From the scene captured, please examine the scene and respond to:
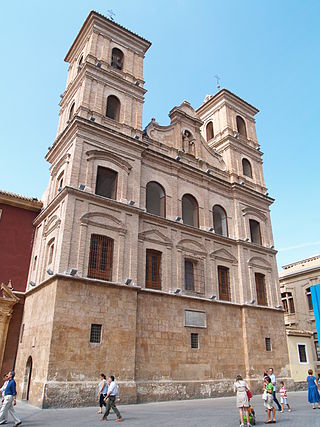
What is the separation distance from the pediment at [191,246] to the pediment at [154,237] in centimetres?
88

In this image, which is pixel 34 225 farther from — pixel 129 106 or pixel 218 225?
pixel 218 225

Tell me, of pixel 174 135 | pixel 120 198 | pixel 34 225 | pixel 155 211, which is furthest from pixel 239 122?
pixel 34 225

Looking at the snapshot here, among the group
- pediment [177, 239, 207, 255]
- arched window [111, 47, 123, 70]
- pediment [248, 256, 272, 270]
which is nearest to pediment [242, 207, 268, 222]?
pediment [248, 256, 272, 270]

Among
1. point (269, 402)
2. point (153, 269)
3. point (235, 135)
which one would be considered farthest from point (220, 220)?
point (269, 402)

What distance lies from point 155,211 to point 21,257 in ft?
29.2

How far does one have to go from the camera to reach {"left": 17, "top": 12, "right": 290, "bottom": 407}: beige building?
49.0 feet

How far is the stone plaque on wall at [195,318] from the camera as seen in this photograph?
728 inches

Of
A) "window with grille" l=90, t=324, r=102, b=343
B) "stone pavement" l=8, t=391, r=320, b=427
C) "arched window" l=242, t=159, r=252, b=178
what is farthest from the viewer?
"arched window" l=242, t=159, r=252, b=178

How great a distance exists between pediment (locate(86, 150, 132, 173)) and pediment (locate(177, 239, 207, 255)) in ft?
16.6

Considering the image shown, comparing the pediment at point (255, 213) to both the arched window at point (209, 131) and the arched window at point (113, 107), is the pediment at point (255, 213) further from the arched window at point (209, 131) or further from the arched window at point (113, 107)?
the arched window at point (113, 107)

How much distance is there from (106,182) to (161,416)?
13561 mm

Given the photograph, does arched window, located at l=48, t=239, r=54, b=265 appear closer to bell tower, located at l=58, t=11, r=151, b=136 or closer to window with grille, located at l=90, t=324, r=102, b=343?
window with grille, located at l=90, t=324, r=102, b=343

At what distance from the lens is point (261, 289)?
2369 cm

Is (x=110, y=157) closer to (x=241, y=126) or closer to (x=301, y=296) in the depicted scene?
(x=241, y=126)
